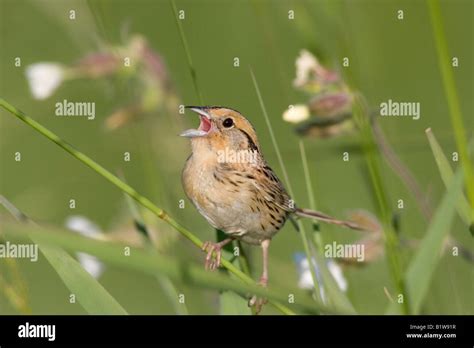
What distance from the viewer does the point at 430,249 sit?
7.11 ft

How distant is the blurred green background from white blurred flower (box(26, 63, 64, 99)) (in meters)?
0.17

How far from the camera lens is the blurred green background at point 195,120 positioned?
12.0 ft

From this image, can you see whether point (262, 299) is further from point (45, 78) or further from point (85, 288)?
point (45, 78)

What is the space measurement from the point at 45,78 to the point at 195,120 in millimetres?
1250

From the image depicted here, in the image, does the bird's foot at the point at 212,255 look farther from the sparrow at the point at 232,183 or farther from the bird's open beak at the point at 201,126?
the bird's open beak at the point at 201,126

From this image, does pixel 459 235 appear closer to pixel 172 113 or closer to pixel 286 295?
pixel 172 113

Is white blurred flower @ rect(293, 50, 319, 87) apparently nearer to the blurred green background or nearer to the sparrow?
the blurred green background

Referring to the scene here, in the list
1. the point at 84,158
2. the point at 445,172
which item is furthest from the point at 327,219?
the point at 84,158

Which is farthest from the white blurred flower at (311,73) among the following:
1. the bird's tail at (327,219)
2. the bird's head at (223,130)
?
the bird's tail at (327,219)

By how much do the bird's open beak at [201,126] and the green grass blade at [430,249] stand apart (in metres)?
1.14

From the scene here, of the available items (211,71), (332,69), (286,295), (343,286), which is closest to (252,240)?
(343,286)

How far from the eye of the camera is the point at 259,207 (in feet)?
11.2
